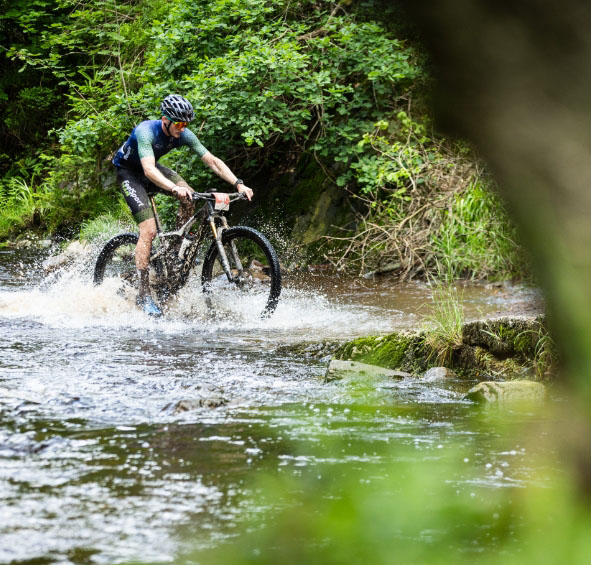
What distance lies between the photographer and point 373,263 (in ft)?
41.9

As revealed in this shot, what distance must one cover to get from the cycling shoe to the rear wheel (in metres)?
0.28

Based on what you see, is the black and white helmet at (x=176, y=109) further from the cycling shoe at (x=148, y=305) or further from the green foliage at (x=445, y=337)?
the green foliage at (x=445, y=337)

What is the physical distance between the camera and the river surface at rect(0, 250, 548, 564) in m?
2.37

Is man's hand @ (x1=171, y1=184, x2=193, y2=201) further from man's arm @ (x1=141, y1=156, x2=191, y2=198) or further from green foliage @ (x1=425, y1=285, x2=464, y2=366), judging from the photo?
green foliage @ (x1=425, y1=285, x2=464, y2=366)

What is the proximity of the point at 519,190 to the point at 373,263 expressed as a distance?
450 inches

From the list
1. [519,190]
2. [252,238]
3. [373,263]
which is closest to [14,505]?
[519,190]

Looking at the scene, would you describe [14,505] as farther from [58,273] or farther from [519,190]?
[58,273]

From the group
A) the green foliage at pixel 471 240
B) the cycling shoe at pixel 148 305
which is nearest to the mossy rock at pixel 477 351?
the cycling shoe at pixel 148 305

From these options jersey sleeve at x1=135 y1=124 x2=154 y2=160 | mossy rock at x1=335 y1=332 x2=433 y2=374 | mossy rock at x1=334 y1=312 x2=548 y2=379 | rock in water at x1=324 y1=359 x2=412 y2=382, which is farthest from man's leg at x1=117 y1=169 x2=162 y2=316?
rock in water at x1=324 y1=359 x2=412 y2=382

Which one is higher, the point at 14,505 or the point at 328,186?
the point at 328,186

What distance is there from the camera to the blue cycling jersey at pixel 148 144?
888cm

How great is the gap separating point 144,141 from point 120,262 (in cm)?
176

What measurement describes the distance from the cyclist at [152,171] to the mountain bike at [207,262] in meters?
0.15

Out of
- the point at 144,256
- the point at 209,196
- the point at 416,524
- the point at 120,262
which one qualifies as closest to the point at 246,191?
the point at 209,196
